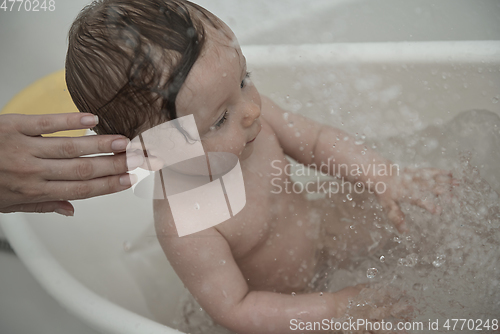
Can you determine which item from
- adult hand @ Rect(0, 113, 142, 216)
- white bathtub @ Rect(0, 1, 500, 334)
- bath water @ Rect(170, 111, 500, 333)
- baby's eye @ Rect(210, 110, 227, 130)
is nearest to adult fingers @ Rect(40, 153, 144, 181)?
adult hand @ Rect(0, 113, 142, 216)

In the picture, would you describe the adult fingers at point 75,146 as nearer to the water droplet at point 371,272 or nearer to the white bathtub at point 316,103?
the white bathtub at point 316,103

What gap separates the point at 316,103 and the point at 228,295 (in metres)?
0.48

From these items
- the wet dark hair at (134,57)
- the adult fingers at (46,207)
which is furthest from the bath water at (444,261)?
the wet dark hair at (134,57)

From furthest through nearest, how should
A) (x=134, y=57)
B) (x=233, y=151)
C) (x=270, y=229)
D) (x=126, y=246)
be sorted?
1. (x=126, y=246)
2. (x=270, y=229)
3. (x=233, y=151)
4. (x=134, y=57)

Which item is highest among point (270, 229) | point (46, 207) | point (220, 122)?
point (220, 122)

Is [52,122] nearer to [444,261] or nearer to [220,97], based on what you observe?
[220,97]

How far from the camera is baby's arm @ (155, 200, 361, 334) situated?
592 mm

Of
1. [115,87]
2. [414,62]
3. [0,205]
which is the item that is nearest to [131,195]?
[0,205]

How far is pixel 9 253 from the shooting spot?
2.40ft

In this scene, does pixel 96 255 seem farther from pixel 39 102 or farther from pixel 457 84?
pixel 457 84

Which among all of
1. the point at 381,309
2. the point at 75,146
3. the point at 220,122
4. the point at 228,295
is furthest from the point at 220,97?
the point at 381,309

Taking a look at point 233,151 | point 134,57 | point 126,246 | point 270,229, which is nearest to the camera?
point 134,57

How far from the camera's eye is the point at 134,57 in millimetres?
439

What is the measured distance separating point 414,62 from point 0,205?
2.55ft
